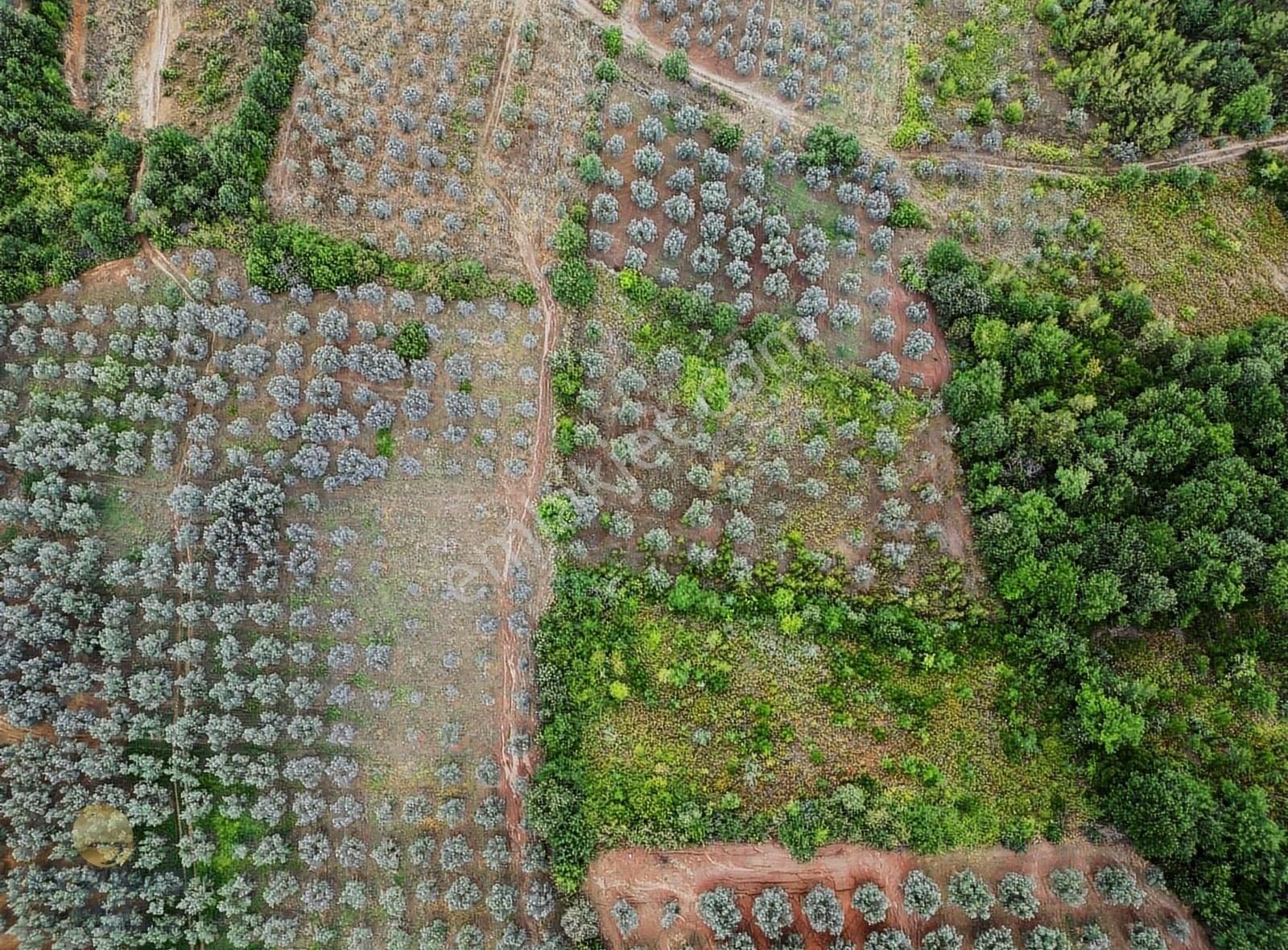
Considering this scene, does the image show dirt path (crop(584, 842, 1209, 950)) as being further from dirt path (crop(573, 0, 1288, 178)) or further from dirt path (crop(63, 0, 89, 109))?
dirt path (crop(63, 0, 89, 109))

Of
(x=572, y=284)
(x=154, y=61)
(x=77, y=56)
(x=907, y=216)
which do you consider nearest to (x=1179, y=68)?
(x=907, y=216)

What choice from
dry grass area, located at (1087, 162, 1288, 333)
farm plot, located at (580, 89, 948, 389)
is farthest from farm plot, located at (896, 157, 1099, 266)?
farm plot, located at (580, 89, 948, 389)

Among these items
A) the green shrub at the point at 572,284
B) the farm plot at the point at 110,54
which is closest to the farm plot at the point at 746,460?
the green shrub at the point at 572,284

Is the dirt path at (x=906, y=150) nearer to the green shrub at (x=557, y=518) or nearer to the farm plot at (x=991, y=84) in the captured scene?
the farm plot at (x=991, y=84)

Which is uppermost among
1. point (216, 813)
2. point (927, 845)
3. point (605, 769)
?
point (927, 845)

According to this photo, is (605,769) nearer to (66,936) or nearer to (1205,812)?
(66,936)

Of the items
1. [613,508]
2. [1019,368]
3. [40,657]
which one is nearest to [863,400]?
[1019,368]
